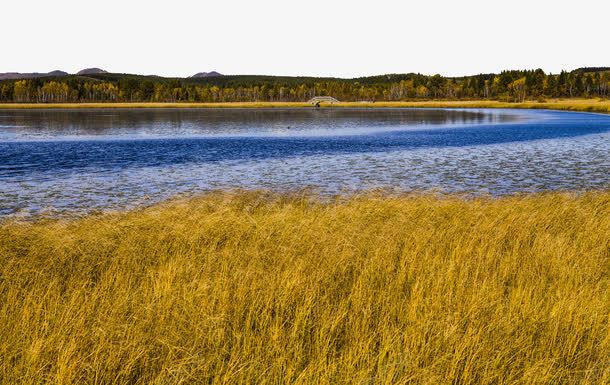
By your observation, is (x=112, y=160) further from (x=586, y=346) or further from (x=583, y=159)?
(x=586, y=346)

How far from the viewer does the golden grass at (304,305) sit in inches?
205

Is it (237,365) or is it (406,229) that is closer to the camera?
(237,365)

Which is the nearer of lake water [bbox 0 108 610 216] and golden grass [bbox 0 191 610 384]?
golden grass [bbox 0 191 610 384]

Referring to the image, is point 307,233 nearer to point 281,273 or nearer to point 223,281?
point 281,273

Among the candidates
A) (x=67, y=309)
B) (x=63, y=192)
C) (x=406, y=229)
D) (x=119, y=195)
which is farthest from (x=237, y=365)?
(x=63, y=192)

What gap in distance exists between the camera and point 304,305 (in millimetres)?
6551

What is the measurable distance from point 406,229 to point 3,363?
27.5 ft

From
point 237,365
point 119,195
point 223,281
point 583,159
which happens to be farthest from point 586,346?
point 583,159

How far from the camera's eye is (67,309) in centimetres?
657

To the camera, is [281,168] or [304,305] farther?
[281,168]

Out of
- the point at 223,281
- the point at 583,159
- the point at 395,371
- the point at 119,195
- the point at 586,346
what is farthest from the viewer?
the point at 583,159

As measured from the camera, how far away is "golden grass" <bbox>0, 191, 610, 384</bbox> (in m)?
5.21

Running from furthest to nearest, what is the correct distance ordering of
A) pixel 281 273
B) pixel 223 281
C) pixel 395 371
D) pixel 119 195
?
pixel 119 195 < pixel 281 273 < pixel 223 281 < pixel 395 371

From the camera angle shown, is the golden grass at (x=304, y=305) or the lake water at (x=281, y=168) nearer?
the golden grass at (x=304, y=305)
